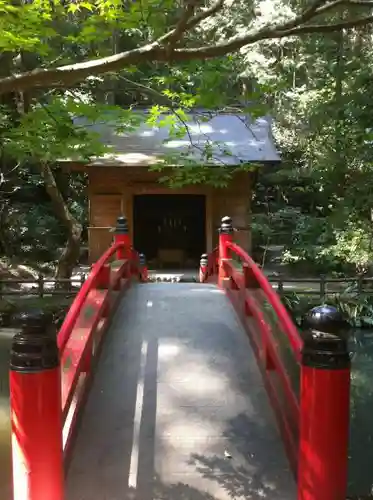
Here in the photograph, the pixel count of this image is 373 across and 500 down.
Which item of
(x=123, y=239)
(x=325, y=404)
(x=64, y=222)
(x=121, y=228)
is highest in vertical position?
(x=325, y=404)

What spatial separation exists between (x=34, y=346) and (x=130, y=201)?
11.8 m

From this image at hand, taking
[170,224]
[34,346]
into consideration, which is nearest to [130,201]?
[170,224]

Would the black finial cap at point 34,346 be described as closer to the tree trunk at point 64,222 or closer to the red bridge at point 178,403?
the red bridge at point 178,403

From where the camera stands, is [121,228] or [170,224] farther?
[170,224]

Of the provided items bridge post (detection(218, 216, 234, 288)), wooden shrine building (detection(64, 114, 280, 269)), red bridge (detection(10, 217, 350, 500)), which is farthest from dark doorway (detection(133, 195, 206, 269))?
red bridge (detection(10, 217, 350, 500))

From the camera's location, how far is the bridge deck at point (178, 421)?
11.3ft

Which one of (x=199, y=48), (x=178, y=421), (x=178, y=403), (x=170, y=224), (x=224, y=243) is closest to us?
(x=199, y=48)

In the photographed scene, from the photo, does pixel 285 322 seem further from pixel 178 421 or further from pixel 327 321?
pixel 178 421

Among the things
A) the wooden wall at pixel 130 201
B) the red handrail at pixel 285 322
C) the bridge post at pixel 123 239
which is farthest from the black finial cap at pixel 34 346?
the wooden wall at pixel 130 201

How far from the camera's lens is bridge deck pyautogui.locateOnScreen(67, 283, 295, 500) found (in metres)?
3.45

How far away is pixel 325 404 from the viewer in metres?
2.63

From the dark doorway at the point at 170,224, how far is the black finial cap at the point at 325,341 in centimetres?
1498

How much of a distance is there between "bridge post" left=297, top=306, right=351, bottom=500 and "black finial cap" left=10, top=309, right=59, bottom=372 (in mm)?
1211

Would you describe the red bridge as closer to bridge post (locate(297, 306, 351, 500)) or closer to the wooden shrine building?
bridge post (locate(297, 306, 351, 500))
